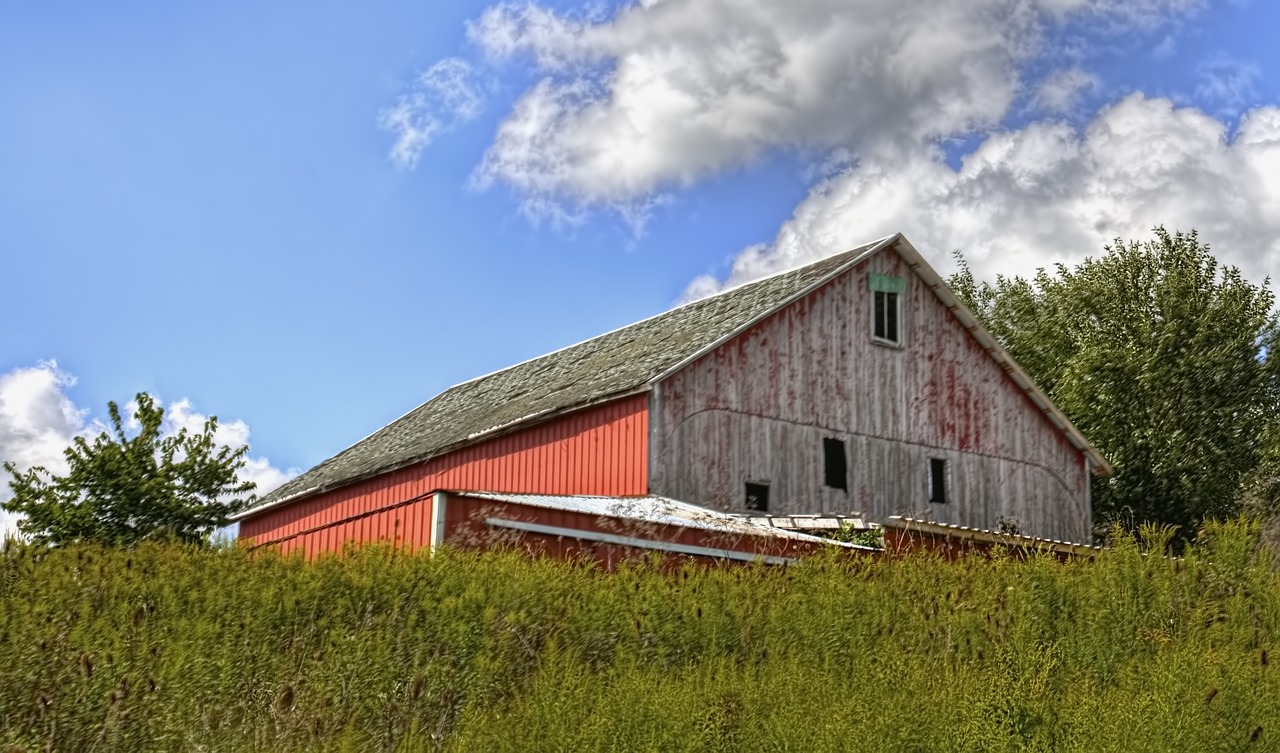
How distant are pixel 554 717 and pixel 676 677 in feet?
5.71

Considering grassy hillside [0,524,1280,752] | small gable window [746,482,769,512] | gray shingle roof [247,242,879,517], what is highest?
gray shingle roof [247,242,879,517]

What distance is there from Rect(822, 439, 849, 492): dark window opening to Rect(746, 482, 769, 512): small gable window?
1367 millimetres

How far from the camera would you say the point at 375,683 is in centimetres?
778

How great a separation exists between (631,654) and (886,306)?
51.1ft

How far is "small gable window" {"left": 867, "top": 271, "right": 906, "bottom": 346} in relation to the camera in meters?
23.3

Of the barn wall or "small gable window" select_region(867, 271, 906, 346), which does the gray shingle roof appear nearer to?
the barn wall

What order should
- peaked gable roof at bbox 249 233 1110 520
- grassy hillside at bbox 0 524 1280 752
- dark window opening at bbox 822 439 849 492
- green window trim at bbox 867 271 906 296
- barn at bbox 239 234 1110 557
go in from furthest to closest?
green window trim at bbox 867 271 906 296
dark window opening at bbox 822 439 849 492
peaked gable roof at bbox 249 233 1110 520
barn at bbox 239 234 1110 557
grassy hillside at bbox 0 524 1280 752

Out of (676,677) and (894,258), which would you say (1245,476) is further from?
(676,677)

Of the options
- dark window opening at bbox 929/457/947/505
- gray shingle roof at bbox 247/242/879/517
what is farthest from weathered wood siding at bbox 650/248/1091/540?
gray shingle roof at bbox 247/242/879/517

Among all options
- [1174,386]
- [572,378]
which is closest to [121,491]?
[572,378]

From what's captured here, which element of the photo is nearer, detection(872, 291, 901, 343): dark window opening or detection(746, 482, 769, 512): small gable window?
detection(746, 482, 769, 512): small gable window

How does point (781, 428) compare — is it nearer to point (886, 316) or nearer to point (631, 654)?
point (886, 316)

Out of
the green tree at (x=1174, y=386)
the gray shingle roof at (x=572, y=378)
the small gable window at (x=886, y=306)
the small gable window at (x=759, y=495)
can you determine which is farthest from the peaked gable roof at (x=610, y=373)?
the green tree at (x=1174, y=386)

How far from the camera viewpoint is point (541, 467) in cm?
2152
